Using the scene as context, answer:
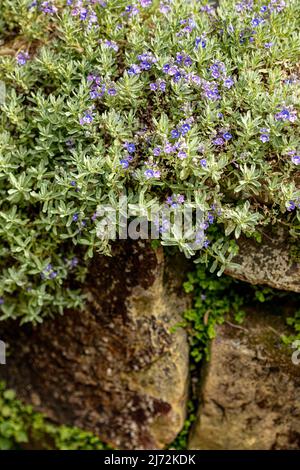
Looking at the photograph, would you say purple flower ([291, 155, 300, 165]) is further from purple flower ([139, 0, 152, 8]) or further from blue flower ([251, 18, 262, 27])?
purple flower ([139, 0, 152, 8])

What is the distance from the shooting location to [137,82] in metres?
2.71

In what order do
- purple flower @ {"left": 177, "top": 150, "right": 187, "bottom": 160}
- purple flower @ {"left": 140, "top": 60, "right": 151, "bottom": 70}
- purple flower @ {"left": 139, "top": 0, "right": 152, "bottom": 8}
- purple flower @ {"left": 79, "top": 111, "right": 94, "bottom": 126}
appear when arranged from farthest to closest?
purple flower @ {"left": 139, "top": 0, "right": 152, "bottom": 8}, purple flower @ {"left": 140, "top": 60, "right": 151, "bottom": 70}, purple flower @ {"left": 79, "top": 111, "right": 94, "bottom": 126}, purple flower @ {"left": 177, "top": 150, "right": 187, "bottom": 160}

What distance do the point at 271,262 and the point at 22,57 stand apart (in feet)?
5.10

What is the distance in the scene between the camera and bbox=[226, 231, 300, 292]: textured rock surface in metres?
2.73

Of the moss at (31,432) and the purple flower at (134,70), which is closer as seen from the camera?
the purple flower at (134,70)

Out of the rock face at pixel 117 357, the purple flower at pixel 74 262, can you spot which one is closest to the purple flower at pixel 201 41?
the rock face at pixel 117 357


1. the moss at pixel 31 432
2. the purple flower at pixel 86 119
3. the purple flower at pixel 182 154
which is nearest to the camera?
the purple flower at pixel 182 154

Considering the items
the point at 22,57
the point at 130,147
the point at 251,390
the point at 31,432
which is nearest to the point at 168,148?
the point at 130,147

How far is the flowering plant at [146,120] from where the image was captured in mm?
2543

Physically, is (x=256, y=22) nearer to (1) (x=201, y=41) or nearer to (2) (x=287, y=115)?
(1) (x=201, y=41)

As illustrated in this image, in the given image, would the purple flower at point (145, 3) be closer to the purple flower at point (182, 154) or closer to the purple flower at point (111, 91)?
the purple flower at point (111, 91)

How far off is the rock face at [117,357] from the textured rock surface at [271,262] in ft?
1.44

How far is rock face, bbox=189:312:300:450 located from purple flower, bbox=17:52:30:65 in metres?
1.68

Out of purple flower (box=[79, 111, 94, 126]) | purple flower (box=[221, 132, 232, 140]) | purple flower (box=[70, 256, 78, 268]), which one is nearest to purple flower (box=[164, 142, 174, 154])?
purple flower (box=[221, 132, 232, 140])
